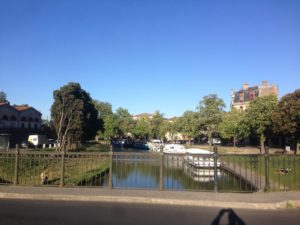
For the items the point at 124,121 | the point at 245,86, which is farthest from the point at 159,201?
the point at 124,121

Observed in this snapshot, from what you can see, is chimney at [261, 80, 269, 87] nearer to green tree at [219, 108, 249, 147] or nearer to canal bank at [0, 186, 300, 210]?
green tree at [219, 108, 249, 147]

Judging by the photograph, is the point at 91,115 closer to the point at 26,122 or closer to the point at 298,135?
the point at 298,135

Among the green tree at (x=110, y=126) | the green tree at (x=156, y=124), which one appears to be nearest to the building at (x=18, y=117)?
the green tree at (x=110, y=126)

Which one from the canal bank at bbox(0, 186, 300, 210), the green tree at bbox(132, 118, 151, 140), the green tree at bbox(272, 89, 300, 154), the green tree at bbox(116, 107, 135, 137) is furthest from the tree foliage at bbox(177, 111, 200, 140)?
the canal bank at bbox(0, 186, 300, 210)

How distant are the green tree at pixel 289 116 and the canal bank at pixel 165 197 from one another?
30485 mm

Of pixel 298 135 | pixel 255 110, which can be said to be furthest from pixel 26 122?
pixel 298 135

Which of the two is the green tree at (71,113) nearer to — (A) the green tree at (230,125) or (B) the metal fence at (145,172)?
(B) the metal fence at (145,172)

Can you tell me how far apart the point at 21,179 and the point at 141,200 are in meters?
10.3

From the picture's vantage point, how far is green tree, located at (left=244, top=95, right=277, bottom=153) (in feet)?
143

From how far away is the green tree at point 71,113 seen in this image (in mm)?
43406

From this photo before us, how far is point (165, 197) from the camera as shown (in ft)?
32.3

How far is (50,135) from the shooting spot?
68.4 meters

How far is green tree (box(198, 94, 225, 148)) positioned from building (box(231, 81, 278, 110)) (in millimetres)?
10701

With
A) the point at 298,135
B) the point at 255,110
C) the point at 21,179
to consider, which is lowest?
the point at 21,179
